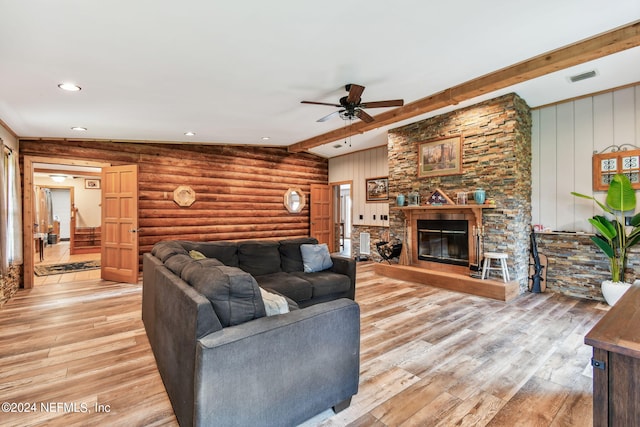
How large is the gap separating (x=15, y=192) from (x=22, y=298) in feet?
5.26

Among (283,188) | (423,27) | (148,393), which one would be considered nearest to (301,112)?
(423,27)

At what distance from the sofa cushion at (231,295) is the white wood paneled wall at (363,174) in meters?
5.89

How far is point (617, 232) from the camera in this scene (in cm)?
405

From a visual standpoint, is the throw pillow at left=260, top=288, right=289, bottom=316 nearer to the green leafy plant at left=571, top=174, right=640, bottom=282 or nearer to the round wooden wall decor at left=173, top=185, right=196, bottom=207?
the green leafy plant at left=571, top=174, right=640, bottom=282

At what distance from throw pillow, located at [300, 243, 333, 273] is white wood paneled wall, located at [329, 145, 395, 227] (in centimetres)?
351

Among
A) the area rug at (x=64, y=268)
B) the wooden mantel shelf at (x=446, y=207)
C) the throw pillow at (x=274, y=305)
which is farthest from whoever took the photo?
the area rug at (x=64, y=268)

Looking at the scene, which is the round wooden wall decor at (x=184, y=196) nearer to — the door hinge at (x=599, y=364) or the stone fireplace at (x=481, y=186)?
the stone fireplace at (x=481, y=186)

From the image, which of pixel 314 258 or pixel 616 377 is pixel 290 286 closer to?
pixel 314 258

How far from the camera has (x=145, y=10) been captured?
6.89ft

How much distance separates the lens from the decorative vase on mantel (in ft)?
12.8

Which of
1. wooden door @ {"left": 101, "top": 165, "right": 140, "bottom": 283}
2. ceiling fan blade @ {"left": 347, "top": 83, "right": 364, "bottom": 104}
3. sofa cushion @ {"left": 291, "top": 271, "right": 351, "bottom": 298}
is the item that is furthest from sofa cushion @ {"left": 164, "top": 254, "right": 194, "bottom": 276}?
wooden door @ {"left": 101, "top": 165, "right": 140, "bottom": 283}

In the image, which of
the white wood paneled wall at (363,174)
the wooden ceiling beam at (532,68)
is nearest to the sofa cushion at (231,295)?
the wooden ceiling beam at (532,68)

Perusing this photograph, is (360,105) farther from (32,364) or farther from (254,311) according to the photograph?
(32,364)

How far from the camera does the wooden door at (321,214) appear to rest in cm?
857
